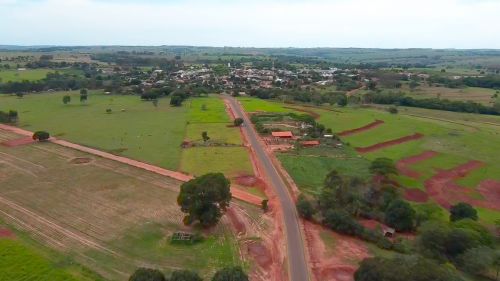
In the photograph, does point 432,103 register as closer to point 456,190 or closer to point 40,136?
point 456,190

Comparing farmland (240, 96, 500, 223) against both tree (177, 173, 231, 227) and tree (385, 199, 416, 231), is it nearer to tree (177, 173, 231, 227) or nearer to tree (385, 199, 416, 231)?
tree (385, 199, 416, 231)

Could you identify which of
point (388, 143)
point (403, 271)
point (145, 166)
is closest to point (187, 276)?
point (403, 271)

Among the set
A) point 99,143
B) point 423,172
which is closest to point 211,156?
point 99,143

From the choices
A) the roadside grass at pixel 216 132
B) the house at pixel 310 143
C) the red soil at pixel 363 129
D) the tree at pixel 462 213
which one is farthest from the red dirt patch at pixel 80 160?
the tree at pixel 462 213

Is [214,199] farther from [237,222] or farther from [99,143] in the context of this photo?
[99,143]

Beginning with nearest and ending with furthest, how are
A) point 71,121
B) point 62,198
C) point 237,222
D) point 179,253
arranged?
point 179,253 < point 237,222 < point 62,198 < point 71,121

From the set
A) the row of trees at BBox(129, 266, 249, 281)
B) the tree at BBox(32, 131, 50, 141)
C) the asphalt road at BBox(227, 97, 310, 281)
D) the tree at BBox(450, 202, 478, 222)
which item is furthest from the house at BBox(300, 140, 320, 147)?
the tree at BBox(32, 131, 50, 141)
